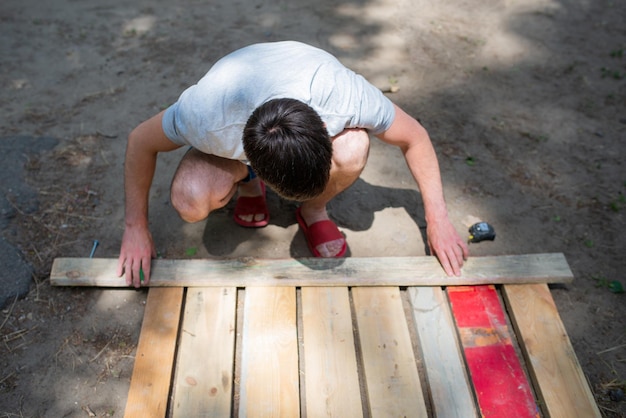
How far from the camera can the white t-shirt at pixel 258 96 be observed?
1550mm

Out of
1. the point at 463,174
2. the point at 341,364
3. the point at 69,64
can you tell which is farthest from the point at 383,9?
the point at 341,364

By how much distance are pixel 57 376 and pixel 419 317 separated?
4.25ft

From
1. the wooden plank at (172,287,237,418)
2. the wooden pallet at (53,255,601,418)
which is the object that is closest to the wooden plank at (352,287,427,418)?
the wooden pallet at (53,255,601,418)

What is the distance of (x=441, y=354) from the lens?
173 cm

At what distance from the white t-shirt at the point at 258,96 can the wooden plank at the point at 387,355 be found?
2.16ft

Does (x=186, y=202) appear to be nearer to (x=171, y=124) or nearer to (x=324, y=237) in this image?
(x=171, y=124)

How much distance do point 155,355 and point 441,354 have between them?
99 centimetres

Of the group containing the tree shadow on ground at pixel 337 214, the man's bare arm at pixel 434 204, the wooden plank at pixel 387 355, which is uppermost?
the man's bare arm at pixel 434 204

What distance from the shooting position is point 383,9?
12.6ft

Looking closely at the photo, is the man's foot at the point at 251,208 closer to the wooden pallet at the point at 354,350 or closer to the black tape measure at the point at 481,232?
the wooden pallet at the point at 354,350

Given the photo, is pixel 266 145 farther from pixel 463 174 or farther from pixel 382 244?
pixel 463 174

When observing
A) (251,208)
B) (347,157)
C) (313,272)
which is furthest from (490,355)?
(251,208)

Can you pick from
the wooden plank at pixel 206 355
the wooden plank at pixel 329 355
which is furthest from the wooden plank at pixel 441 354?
the wooden plank at pixel 206 355

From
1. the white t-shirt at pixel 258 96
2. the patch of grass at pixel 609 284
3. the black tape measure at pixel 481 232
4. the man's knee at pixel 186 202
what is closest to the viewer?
the white t-shirt at pixel 258 96
